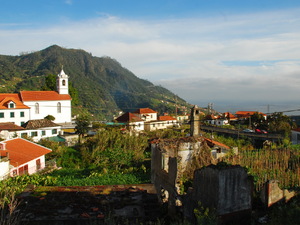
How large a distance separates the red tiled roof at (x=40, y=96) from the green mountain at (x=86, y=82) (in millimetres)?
7387

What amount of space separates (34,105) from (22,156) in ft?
73.0

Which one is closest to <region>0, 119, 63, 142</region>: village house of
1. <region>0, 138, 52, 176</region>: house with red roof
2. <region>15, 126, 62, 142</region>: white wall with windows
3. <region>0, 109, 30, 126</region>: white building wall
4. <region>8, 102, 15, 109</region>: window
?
<region>15, 126, 62, 142</region>: white wall with windows

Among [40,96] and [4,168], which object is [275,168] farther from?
[40,96]

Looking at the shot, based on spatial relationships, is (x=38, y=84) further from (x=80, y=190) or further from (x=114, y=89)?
(x=80, y=190)

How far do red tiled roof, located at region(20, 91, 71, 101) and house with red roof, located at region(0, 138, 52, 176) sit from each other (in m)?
19.0

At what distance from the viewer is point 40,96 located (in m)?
41.4

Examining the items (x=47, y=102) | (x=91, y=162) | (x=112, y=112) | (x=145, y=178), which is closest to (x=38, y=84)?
(x=112, y=112)

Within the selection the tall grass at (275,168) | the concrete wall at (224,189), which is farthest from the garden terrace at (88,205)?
the tall grass at (275,168)

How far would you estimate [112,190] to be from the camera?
9.59 metres

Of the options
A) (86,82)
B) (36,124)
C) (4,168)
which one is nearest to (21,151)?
(4,168)

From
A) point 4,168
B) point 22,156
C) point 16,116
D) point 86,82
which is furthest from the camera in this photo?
point 86,82

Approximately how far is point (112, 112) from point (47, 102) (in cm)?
3880

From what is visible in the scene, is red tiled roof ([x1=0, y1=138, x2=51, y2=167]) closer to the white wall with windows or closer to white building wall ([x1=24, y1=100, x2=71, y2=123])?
the white wall with windows

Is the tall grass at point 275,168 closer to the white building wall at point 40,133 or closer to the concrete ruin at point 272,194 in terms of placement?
the concrete ruin at point 272,194
